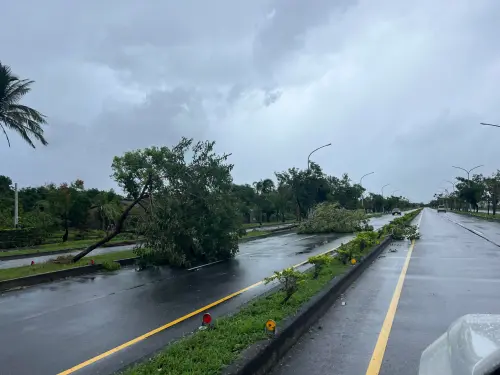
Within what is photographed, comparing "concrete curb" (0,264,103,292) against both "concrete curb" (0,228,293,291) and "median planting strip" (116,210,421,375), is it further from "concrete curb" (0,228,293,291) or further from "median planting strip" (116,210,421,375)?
"median planting strip" (116,210,421,375)

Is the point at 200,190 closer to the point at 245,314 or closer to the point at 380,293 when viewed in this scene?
the point at 380,293

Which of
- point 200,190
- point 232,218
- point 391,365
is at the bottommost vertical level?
point 391,365

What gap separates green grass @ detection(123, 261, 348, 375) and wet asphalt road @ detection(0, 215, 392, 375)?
2.36 feet

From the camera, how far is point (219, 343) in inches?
209

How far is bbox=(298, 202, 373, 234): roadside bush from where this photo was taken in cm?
3142

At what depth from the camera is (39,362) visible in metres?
5.58

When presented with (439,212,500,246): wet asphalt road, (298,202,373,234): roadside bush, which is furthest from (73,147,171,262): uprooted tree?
(298,202,373,234): roadside bush

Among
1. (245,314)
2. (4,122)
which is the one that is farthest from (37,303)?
(4,122)

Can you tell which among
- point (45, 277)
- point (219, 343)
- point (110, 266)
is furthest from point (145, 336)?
point (110, 266)

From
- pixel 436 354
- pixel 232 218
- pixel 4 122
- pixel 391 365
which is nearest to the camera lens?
pixel 436 354

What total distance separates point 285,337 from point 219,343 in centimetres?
92

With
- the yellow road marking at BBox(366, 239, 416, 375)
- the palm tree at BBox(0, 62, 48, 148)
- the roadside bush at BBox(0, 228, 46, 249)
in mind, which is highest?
the palm tree at BBox(0, 62, 48, 148)

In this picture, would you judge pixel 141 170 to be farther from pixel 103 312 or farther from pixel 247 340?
pixel 247 340

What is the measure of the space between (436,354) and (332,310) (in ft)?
17.0
